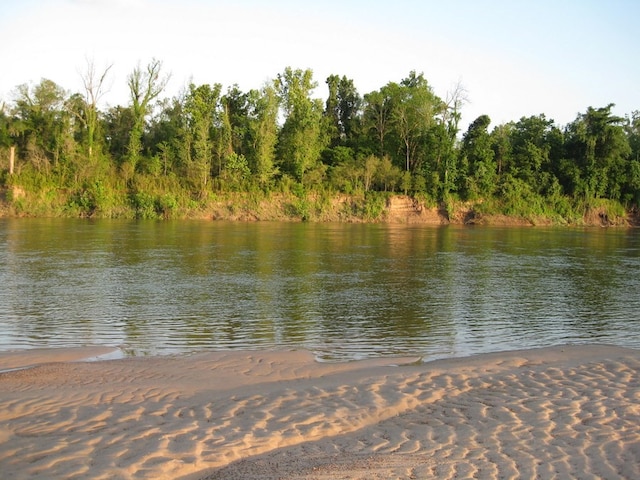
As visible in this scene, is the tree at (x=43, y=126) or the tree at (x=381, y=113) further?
the tree at (x=381, y=113)

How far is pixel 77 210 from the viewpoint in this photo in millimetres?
60938

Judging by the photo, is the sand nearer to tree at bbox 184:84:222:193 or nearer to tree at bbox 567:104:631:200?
tree at bbox 184:84:222:193

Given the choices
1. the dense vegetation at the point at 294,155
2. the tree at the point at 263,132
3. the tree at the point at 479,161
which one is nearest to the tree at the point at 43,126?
the dense vegetation at the point at 294,155

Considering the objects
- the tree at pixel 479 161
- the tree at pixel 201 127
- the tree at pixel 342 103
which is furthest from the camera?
the tree at pixel 342 103

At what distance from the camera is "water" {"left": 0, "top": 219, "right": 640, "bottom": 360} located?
13.0 m

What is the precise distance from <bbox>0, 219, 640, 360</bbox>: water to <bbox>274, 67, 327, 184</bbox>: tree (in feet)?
124

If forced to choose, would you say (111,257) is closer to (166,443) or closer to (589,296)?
(589,296)

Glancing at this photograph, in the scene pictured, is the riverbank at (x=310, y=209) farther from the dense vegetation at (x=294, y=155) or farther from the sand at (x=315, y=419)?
the sand at (x=315, y=419)

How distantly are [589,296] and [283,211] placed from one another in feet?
161

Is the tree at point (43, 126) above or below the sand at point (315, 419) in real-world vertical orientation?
above

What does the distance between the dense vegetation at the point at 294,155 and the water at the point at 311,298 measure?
32.2 m

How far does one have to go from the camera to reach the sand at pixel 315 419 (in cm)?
586

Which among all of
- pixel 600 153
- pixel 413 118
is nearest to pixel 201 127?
pixel 413 118

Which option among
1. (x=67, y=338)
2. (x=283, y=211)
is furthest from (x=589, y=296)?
(x=283, y=211)
